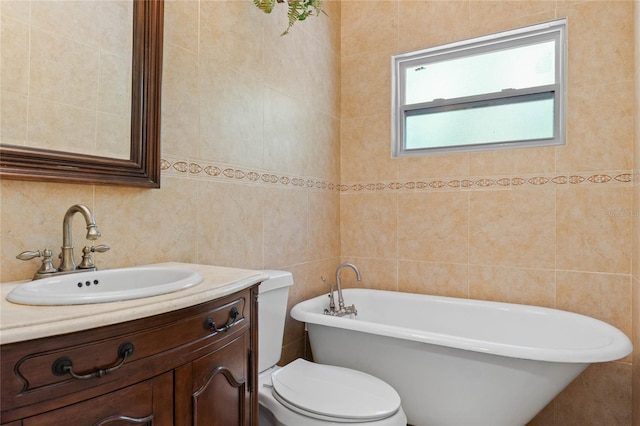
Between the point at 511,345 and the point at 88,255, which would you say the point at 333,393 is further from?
the point at 88,255

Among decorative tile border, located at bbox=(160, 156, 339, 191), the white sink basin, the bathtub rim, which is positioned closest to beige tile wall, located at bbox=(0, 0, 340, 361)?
decorative tile border, located at bbox=(160, 156, 339, 191)

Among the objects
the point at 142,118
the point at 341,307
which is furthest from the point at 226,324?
the point at 341,307

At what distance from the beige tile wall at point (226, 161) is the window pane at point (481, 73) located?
60cm

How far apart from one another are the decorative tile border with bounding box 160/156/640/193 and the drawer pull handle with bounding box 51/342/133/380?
2.86 feet

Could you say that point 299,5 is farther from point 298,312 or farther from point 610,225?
point 610,225

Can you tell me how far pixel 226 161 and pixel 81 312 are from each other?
1.14 metres

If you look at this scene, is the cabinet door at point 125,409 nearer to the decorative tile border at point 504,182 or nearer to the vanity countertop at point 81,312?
the vanity countertop at point 81,312

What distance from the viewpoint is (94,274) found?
1158 millimetres

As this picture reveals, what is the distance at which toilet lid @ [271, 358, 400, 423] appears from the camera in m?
1.38

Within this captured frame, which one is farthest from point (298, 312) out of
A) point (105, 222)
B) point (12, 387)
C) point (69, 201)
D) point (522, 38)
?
point (522, 38)

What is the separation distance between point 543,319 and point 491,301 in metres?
0.30

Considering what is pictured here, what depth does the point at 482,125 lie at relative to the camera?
2.41m

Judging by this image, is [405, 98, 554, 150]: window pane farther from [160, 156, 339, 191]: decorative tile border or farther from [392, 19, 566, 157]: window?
[160, 156, 339, 191]: decorative tile border

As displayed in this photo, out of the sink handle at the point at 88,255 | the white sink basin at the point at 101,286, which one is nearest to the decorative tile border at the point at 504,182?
the white sink basin at the point at 101,286
